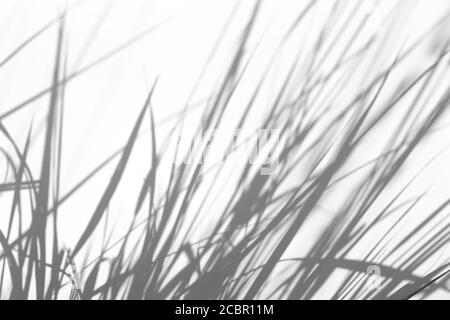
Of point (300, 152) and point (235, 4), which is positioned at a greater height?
point (235, 4)

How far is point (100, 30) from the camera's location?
88 centimetres

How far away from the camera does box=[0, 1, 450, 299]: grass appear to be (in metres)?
0.87

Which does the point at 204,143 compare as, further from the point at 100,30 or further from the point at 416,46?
the point at 416,46

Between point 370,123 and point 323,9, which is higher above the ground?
point 323,9

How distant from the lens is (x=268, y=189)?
89 centimetres

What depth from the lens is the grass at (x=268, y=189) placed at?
0.87 metres

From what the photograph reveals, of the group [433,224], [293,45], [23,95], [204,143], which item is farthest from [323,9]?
[23,95]

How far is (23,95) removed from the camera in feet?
2.84

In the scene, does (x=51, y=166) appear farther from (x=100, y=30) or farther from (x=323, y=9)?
(x=323, y=9)

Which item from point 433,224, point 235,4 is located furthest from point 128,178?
point 433,224

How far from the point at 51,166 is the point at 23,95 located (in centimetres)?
14

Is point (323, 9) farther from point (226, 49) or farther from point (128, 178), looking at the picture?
point (128, 178)
